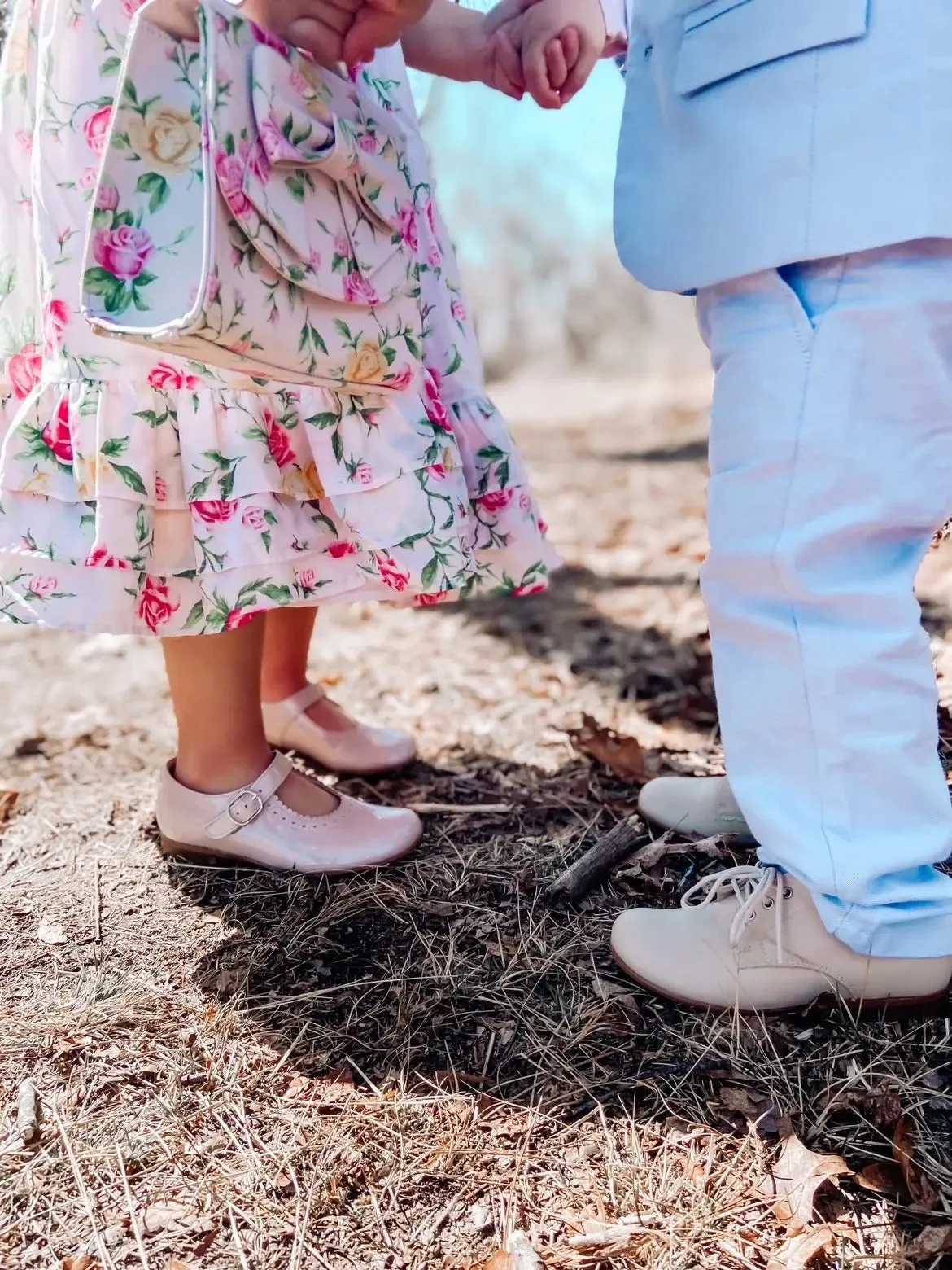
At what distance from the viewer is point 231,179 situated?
3.49 feet

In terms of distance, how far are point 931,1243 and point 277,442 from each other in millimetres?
1246

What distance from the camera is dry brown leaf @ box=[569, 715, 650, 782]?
2.07m

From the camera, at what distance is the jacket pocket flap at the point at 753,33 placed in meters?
1.12

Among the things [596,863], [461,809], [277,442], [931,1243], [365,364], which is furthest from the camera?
[461,809]

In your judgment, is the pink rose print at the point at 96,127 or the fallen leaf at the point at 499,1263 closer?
the fallen leaf at the point at 499,1263

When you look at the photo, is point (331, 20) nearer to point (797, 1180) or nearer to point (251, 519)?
point (251, 519)

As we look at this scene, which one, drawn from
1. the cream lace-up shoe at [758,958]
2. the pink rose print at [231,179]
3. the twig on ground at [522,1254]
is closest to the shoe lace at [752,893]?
the cream lace-up shoe at [758,958]

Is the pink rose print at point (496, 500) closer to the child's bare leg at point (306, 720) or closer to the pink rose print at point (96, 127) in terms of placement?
the child's bare leg at point (306, 720)

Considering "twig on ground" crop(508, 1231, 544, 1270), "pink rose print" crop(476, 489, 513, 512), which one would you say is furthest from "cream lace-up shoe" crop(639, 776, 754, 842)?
"twig on ground" crop(508, 1231, 544, 1270)

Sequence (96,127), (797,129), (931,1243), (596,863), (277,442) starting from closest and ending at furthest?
(931,1243) → (797,129) → (96,127) → (277,442) → (596,863)

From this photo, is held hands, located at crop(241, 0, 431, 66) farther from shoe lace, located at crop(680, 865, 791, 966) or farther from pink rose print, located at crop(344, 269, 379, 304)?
shoe lace, located at crop(680, 865, 791, 966)

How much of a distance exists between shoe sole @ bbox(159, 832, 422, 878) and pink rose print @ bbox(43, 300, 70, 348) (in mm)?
814

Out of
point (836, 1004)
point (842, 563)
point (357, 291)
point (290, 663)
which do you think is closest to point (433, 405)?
point (357, 291)

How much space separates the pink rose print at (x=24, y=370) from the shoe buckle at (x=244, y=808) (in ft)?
2.30
